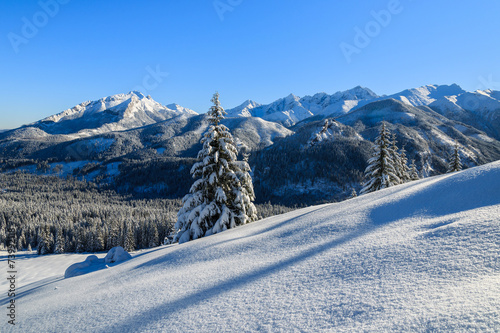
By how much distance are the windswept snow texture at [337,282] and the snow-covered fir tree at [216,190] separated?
8951 millimetres

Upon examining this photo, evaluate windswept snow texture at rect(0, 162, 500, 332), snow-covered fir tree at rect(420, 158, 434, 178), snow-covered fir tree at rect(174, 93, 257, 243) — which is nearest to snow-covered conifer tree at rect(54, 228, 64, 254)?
snow-covered fir tree at rect(174, 93, 257, 243)

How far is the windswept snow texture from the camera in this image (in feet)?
9.69

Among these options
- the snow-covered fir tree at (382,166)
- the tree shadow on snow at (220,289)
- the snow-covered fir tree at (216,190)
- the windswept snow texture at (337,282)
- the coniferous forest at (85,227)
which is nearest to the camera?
the windswept snow texture at (337,282)

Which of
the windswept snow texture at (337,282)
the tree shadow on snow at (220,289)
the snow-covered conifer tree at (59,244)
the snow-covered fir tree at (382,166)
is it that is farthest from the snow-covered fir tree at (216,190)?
the snow-covered conifer tree at (59,244)

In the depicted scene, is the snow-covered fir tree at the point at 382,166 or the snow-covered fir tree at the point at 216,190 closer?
the snow-covered fir tree at the point at 216,190

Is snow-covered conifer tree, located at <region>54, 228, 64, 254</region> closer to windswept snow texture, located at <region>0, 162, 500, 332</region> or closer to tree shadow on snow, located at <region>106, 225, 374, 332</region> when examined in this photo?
windswept snow texture, located at <region>0, 162, 500, 332</region>

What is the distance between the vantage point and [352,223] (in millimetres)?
6820

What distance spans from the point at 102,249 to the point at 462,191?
9214 cm

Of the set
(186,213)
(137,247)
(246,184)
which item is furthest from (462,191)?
(137,247)

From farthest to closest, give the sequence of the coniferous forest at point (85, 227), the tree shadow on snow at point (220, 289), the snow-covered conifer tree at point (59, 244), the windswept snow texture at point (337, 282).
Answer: the coniferous forest at point (85, 227), the snow-covered conifer tree at point (59, 244), the tree shadow on snow at point (220, 289), the windswept snow texture at point (337, 282)

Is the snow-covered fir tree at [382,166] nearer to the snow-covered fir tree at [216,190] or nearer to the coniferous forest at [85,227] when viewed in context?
the snow-covered fir tree at [216,190]

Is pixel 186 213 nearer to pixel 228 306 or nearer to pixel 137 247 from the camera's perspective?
pixel 228 306

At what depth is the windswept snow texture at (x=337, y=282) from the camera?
295 centimetres

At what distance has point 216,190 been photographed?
1689 centimetres
